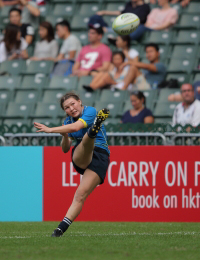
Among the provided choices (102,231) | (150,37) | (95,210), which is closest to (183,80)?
(150,37)

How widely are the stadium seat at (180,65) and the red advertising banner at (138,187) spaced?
11.8ft

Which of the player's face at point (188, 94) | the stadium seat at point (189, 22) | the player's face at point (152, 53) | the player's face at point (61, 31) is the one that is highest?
the stadium seat at point (189, 22)

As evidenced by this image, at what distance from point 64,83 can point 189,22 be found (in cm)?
320

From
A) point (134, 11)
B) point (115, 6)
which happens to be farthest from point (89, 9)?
point (134, 11)

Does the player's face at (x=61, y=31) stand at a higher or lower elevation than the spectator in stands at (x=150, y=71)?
higher

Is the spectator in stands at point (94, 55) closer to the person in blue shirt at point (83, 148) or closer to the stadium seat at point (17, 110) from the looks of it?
the stadium seat at point (17, 110)

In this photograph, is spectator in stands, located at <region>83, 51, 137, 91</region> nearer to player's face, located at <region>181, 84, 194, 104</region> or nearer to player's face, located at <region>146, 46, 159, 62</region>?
player's face, located at <region>146, 46, 159, 62</region>

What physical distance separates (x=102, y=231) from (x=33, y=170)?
2.28 metres

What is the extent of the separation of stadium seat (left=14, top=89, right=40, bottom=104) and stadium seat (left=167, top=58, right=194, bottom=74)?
2952mm

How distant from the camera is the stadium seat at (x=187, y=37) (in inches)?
502

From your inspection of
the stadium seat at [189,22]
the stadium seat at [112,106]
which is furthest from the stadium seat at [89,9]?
the stadium seat at [112,106]

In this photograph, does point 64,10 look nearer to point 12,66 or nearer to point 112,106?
point 12,66

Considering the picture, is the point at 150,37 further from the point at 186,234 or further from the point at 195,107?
the point at 186,234

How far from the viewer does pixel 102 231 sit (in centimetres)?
737
